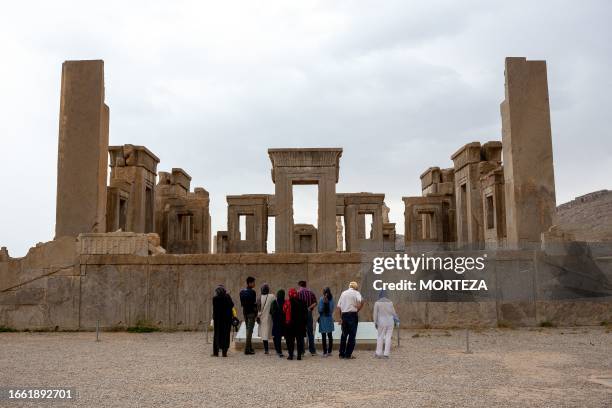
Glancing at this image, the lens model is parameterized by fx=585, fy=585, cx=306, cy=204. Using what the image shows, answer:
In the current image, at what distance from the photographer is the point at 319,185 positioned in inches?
810

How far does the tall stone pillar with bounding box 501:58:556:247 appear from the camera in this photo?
1691 cm

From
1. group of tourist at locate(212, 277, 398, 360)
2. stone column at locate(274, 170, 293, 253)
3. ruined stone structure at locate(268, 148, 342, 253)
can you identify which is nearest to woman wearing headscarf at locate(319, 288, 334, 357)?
group of tourist at locate(212, 277, 398, 360)

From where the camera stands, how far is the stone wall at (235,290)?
13578 mm

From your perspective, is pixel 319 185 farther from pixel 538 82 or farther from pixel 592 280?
pixel 592 280

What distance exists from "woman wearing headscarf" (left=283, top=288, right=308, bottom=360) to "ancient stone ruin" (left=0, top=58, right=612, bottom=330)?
4.30 m

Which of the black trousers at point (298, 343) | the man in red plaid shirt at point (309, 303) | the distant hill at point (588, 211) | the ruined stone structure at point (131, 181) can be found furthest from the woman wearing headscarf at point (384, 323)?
the distant hill at point (588, 211)

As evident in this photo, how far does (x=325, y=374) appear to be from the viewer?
7.72 metres

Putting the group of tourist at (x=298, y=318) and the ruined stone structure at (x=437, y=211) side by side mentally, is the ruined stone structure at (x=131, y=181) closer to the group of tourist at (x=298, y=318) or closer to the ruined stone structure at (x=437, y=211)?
the ruined stone structure at (x=437, y=211)

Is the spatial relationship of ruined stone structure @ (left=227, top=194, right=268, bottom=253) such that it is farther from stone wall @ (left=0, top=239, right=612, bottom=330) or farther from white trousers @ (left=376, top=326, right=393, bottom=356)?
white trousers @ (left=376, top=326, right=393, bottom=356)

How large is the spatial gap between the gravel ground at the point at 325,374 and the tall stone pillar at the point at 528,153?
18.9ft

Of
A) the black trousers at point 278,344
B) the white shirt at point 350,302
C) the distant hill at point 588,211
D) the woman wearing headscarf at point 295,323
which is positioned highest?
the distant hill at point 588,211

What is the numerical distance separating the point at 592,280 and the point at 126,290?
36.1ft

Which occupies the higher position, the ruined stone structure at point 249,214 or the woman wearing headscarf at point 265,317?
the ruined stone structure at point 249,214

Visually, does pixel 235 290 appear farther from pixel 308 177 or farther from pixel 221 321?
pixel 308 177
